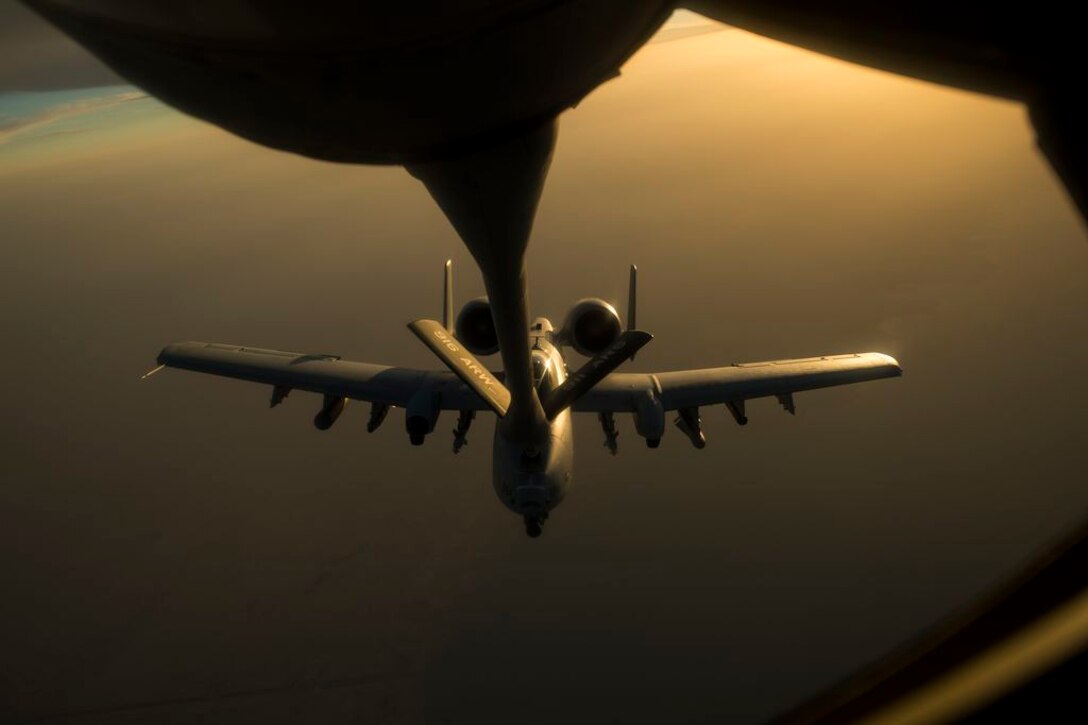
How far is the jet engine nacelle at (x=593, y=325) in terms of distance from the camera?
1627 centimetres

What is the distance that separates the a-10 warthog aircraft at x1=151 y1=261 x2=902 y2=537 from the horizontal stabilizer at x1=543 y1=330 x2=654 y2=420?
7.0 inches

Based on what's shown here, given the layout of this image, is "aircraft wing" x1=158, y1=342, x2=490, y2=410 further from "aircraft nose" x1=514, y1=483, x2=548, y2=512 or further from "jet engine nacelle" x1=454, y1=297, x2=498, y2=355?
"aircraft nose" x1=514, y1=483, x2=548, y2=512

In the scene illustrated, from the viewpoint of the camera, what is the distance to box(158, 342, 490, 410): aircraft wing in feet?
50.1

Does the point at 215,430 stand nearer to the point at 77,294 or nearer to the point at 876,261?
the point at 77,294

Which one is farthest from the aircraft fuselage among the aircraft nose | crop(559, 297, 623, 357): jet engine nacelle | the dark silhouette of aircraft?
the dark silhouette of aircraft

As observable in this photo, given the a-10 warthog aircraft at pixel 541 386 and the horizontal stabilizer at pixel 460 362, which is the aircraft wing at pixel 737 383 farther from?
the horizontal stabilizer at pixel 460 362

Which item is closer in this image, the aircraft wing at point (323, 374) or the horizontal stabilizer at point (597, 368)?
the horizontal stabilizer at point (597, 368)

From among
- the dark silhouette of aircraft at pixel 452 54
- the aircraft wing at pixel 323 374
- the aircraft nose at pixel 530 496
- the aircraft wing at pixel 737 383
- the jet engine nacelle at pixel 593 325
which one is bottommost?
the aircraft nose at pixel 530 496

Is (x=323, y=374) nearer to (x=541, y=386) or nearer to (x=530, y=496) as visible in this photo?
(x=541, y=386)

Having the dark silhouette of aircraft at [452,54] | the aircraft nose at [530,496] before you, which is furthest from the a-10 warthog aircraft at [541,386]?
the dark silhouette of aircraft at [452,54]

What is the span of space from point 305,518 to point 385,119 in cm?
4332

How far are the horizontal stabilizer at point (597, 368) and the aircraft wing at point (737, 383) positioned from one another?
4342 millimetres

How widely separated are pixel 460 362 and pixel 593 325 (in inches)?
303

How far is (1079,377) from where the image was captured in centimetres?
4544
